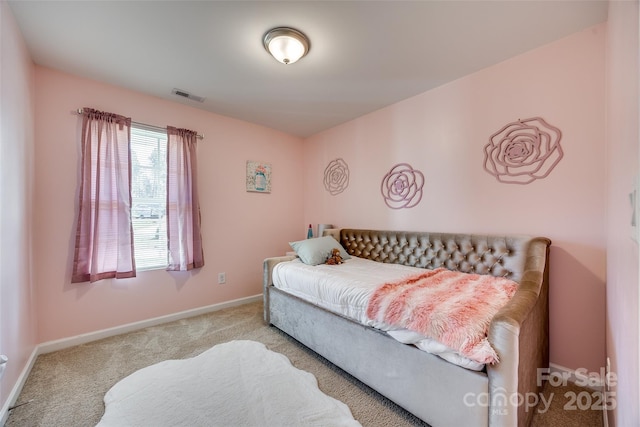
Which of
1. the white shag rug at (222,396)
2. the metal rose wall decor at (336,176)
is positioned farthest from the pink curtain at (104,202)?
the metal rose wall decor at (336,176)

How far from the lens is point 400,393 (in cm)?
145

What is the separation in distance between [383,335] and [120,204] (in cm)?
265

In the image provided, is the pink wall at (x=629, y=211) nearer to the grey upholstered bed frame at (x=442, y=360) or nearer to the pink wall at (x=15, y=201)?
the grey upholstered bed frame at (x=442, y=360)

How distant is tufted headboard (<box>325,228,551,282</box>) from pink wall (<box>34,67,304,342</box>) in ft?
4.65

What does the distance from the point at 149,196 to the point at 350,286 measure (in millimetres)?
2341

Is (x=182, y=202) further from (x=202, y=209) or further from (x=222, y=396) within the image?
(x=222, y=396)

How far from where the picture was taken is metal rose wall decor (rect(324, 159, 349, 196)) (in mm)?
3406

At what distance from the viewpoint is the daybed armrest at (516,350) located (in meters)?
1.06

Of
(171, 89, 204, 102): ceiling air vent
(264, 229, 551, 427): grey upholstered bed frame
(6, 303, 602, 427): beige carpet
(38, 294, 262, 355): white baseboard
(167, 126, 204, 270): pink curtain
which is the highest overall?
(171, 89, 204, 102): ceiling air vent

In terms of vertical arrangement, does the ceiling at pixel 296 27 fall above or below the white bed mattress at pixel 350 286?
above

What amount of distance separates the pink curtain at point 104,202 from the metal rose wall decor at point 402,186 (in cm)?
274

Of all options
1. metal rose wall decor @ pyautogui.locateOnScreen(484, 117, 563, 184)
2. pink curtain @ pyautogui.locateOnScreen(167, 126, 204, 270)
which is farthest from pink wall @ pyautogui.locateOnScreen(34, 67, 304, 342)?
metal rose wall decor @ pyautogui.locateOnScreen(484, 117, 563, 184)

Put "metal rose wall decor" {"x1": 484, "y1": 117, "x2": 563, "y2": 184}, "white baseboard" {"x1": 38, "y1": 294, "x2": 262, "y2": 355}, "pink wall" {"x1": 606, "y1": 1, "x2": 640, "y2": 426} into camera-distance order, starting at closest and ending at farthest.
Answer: "pink wall" {"x1": 606, "y1": 1, "x2": 640, "y2": 426} → "metal rose wall decor" {"x1": 484, "y1": 117, "x2": 563, "y2": 184} → "white baseboard" {"x1": 38, "y1": 294, "x2": 262, "y2": 355}

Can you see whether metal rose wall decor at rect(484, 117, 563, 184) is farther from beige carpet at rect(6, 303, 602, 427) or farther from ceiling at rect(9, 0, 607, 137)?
beige carpet at rect(6, 303, 602, 427)
